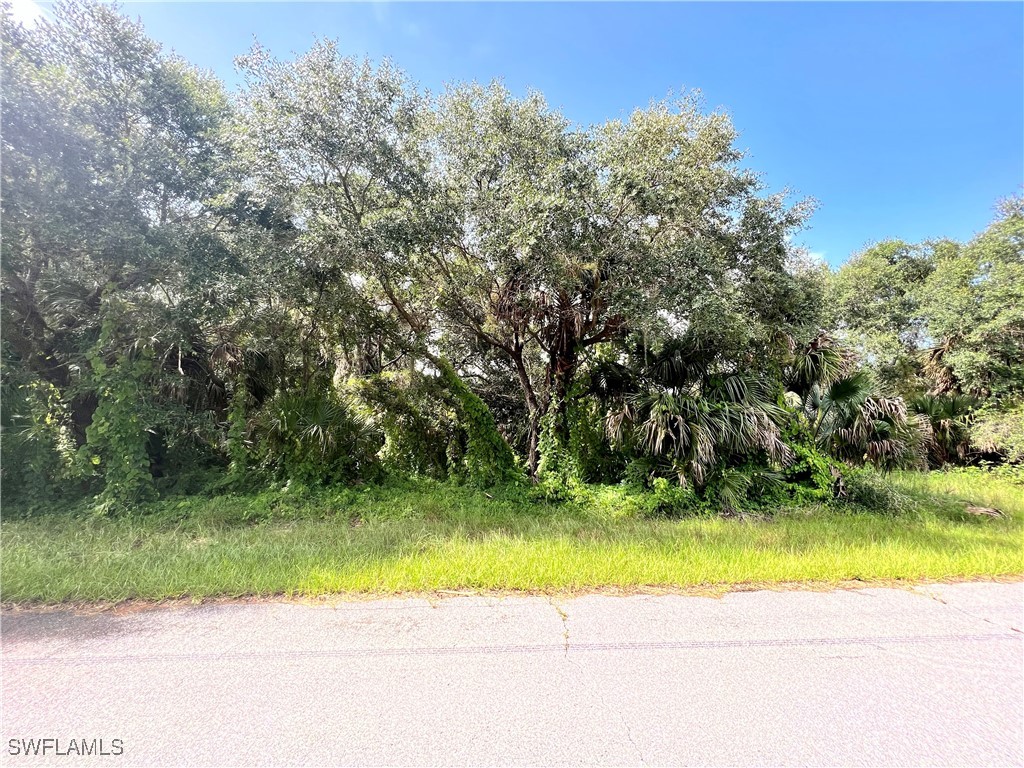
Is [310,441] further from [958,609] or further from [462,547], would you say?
[958,609]

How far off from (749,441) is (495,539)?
4296 mm

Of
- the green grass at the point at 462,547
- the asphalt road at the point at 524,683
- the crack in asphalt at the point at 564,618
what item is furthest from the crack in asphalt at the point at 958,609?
the crack in asphalt at the point at 564,618

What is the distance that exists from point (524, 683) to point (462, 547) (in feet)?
7.16

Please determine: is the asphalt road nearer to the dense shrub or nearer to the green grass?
the green grass

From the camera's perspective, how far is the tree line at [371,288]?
5859 millimetres

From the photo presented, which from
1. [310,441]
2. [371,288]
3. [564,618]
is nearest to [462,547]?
[564,618]

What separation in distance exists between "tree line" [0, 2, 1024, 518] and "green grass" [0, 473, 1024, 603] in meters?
0.90

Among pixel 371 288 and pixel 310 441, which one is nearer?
pixel 310 441

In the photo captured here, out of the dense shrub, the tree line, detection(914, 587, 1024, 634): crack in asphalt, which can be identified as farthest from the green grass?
the tree line

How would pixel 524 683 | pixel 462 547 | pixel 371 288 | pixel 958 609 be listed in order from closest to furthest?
pixel 524 683 → pixel 958 609 → pixel 462 547 → pixel 371 288

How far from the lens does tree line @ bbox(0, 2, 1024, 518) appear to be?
231 inches

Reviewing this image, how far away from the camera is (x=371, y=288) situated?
8.44m

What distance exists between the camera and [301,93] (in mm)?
6023

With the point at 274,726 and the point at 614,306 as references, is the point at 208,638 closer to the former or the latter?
the point at 274,726
